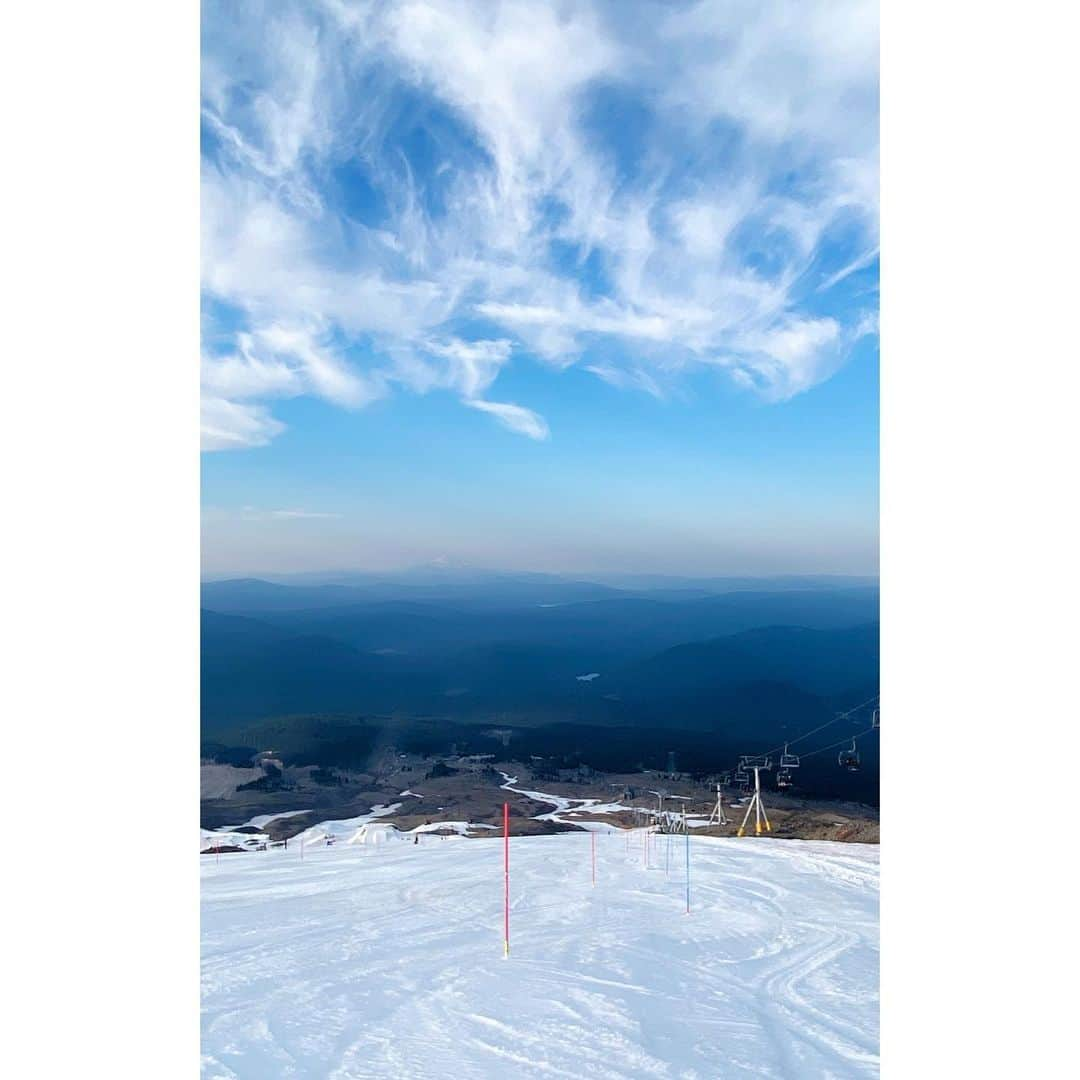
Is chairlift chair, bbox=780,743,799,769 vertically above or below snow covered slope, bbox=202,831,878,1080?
above

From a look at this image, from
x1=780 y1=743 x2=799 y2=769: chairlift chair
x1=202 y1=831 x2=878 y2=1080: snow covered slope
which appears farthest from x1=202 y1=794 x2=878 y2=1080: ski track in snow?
x1=780 y1=743 x2=799 y2=769: chairlift chair

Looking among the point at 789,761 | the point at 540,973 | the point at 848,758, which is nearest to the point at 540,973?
the point at 540,973

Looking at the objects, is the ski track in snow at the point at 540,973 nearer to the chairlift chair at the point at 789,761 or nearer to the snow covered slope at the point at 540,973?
the snow covered slope at the point at 540,973

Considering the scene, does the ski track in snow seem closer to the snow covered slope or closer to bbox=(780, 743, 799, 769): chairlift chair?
the snow covered slope

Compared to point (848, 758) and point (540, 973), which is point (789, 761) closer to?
point (848, 758)

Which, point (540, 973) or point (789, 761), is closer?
point (540, 973)

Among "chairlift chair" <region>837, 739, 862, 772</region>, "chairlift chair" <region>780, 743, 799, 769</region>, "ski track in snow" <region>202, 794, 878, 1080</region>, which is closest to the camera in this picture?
"ski track in snow" <region>202, 794, 878, 1080</region>
